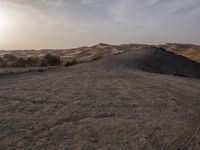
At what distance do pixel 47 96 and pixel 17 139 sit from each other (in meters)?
5.65

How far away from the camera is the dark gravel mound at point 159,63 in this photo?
→ 29467mm

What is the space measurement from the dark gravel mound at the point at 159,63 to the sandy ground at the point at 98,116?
11.0 meters

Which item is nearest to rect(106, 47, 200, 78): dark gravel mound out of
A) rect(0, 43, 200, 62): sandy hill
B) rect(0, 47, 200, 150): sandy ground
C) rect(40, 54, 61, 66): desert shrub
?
rect(40, 54, 61, 66): desert shrub

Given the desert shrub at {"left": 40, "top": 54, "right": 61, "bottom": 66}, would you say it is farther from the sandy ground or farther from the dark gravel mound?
the sandy ground

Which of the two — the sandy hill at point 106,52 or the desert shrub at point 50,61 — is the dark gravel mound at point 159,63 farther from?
the sandy hill at point 106,52

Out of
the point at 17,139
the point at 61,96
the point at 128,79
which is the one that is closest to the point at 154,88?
the point at 128,79

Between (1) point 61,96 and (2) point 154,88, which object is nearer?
(1) point 61,96

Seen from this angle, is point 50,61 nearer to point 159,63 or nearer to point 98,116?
point 159,63

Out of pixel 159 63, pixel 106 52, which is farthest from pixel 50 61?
pixel 106 52

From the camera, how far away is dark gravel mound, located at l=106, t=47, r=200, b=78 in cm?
2947

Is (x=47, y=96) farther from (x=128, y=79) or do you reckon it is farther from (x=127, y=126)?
(x=128, y=79)

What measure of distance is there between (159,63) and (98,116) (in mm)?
22261

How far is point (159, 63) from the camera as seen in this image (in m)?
32.8

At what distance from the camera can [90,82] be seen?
18.4 meters
